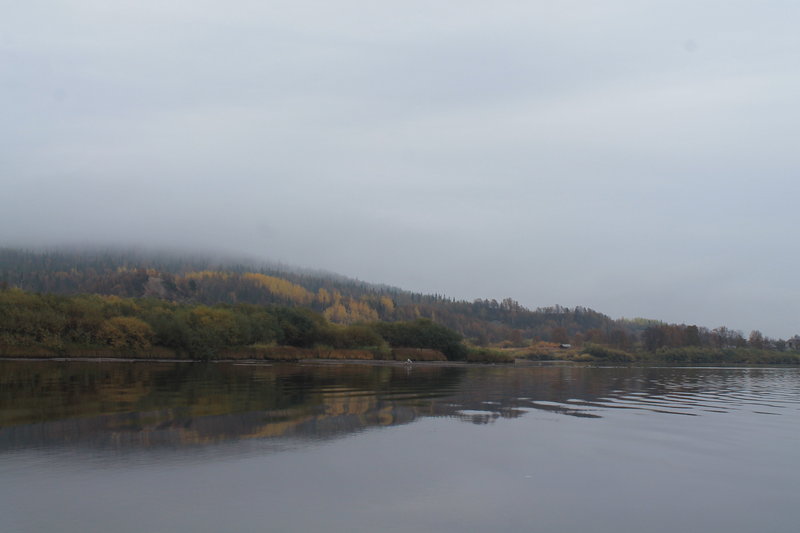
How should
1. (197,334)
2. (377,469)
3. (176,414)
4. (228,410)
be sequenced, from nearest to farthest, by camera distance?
1. (377,469)
2. (176,414)
3. (228,410)
4. (197,334)

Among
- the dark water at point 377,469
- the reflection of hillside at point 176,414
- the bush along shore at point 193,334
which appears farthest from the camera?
the bush along shore at point 193,334

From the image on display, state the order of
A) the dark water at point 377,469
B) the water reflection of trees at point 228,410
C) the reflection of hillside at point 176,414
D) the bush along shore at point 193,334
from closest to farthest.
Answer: the dark water at point 377,469 → the reflection of hillside at point 176,414 → the water reflection of trees at point 228,410 → the bush along shore at point 193,334

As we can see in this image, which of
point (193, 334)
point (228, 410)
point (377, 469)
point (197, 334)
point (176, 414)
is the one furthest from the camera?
point (197, 334)

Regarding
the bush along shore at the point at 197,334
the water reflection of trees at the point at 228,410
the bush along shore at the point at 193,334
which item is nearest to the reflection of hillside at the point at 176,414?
the water reflection of trees at the point at 228,410

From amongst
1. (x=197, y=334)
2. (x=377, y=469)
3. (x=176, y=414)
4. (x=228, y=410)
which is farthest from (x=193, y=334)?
(x=377, y=469)

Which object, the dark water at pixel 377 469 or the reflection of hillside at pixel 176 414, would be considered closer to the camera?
the dark water at pixel 377 469

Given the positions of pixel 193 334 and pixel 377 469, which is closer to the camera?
pixel 377 469

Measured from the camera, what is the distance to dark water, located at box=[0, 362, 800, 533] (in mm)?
8828

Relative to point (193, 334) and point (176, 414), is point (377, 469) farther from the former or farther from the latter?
point (193, 334)

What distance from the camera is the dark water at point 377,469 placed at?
8828 millimetres

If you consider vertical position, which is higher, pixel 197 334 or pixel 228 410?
pixel 197 334

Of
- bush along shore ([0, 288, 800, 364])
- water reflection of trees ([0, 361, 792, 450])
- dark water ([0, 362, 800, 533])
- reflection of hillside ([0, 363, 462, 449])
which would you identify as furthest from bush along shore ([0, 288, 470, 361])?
dark water ([0, 362, 800, 533])

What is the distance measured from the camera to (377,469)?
1195 centimetres

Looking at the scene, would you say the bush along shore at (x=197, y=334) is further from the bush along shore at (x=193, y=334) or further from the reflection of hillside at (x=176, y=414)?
the reflection of hillside at (x=176, y=414)
